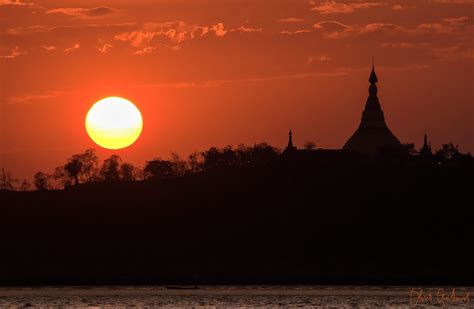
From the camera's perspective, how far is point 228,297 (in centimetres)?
12238

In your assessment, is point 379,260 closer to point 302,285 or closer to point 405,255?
point 405,255

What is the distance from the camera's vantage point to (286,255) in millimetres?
174750

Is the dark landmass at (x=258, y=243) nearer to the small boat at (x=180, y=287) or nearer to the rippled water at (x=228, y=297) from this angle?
the small boat at (x=180, y=287)

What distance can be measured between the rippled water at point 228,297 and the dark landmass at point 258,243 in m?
14.8

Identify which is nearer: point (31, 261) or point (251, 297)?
point (251, 297)

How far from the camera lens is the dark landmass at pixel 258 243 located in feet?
527

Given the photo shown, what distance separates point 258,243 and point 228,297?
192 feet

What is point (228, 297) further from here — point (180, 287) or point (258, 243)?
point (258, 243)

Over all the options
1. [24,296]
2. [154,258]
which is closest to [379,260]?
[154,258]

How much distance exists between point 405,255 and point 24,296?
62821 mm

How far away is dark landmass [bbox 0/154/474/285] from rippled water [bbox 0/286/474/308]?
14.8 metres
